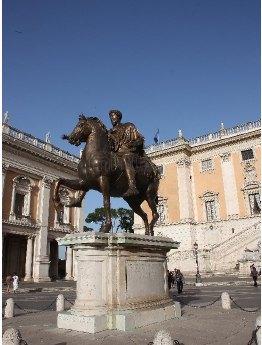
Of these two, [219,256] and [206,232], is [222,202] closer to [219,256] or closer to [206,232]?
[206,232]

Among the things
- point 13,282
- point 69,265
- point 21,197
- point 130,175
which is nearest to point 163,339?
point 130,175

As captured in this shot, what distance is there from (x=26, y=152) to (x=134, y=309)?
1090 inches

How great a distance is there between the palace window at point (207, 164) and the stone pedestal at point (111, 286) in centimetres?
3395

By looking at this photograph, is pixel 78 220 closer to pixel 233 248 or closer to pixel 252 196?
pixel 233 248

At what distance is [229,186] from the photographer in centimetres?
3766

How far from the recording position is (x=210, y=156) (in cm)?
3959

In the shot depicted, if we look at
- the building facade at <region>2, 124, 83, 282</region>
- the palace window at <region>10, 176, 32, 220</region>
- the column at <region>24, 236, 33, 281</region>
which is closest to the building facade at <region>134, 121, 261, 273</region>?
the building facade at <region>2, 124, 83, 282</region>

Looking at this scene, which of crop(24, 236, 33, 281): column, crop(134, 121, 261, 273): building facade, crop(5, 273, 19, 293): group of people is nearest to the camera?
crop(5, 273, 19, 293): group of people

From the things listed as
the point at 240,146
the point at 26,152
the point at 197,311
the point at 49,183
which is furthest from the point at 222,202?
the point at 197,311

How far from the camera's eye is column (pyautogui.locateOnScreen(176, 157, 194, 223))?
38938 millimetres

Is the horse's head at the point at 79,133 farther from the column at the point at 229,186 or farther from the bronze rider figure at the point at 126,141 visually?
the column at the point at 229,186

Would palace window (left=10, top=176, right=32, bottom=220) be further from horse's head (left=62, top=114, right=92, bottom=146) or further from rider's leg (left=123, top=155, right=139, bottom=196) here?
rider's leg (left=123, top=155, right=139, bottom=196)

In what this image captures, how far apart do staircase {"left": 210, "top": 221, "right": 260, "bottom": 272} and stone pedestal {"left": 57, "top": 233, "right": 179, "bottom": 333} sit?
88.4ft

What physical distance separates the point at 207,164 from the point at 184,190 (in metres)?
4.10
